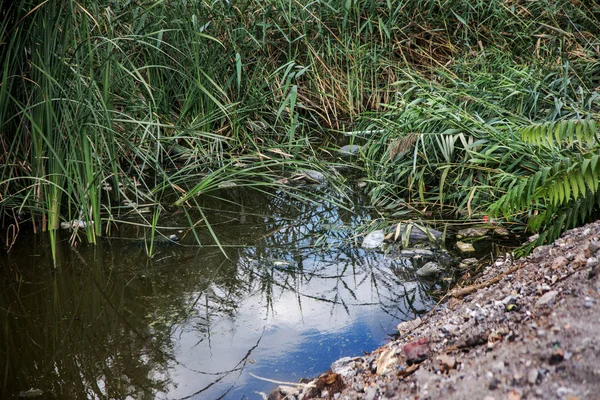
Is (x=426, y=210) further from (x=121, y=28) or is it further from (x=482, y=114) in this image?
(x=121, y=28)

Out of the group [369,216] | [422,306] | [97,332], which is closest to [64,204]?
[97,332]

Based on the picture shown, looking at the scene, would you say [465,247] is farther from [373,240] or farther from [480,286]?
[480,286]

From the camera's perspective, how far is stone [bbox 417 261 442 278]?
2.58m

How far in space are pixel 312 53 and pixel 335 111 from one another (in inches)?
19.0

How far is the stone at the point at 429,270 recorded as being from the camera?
2.58 m

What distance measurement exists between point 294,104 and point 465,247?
1516 mm

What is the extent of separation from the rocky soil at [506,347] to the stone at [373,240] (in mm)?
748

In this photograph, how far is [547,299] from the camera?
5.13 ft

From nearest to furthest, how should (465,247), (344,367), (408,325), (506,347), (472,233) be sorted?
(506,347) → (344,367) → (408,325) → (465,247) → (472,233)

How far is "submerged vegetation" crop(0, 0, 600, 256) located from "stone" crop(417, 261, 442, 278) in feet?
1.08

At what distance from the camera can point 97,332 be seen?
7.13ft

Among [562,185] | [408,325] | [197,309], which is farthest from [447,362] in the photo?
[197,309]

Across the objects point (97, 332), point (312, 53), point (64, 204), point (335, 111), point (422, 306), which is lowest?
point (422, 306)

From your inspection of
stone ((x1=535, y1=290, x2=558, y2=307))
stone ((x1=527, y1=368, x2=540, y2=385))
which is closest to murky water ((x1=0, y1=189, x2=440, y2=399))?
stone ((x1=535, y1=290, x2=558, y2=307))
